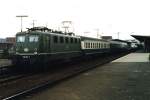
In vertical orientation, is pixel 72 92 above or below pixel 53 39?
below

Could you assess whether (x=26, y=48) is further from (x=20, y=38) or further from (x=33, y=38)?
(x=20, y=38)

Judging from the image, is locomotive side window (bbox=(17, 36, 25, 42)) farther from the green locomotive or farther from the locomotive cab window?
the locomotive cab window

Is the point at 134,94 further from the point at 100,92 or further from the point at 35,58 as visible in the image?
the point at 35,58

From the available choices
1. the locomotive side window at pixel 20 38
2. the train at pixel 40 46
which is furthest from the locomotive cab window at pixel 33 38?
the locomotive side window at pixel 20 38

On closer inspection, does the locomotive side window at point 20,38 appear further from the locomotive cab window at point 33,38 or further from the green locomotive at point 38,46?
the locomotive cab window at point 33,38

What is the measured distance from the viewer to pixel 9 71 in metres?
20.9

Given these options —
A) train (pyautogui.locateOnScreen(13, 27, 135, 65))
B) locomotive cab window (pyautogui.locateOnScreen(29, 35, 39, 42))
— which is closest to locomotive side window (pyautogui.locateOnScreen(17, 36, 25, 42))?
train (pyautogui.locateOnScreen(13, 27, 135, 65))

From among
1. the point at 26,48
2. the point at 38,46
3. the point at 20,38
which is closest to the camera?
the point at 38,46

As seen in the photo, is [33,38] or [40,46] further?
[33,38]

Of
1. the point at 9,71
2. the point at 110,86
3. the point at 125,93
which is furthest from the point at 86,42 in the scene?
the point at 125,93

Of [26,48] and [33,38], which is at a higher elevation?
[33,38]

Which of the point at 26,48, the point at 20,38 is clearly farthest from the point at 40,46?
the point at 20,38

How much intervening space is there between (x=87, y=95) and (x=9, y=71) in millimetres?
10575

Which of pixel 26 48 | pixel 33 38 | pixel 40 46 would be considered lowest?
pixel 26 48
